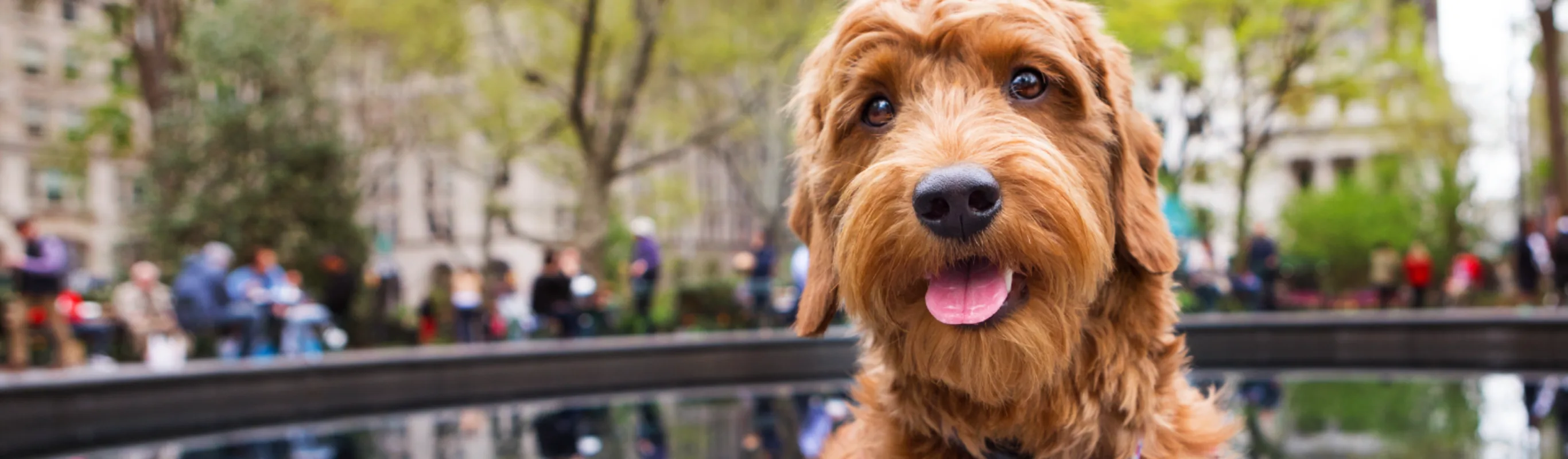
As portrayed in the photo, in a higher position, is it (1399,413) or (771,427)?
(771,427)

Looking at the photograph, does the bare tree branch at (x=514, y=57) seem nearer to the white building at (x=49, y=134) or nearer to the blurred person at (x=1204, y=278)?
the blurred person at (x=1204, y=278)

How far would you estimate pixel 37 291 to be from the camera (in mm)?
11406

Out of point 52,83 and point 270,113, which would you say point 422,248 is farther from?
point 270,113

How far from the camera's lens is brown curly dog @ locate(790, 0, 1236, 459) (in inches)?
71.4

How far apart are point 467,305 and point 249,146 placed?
35.5ft

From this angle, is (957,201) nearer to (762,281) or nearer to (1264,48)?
(762,281)

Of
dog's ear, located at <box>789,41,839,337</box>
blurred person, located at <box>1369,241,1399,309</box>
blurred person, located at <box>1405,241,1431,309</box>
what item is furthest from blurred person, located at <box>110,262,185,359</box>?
blurred person, located at <box>1369,241,1399,309</box>

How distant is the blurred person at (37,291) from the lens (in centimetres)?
1130

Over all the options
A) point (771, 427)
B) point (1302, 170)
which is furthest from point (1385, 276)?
point (1302, 170)

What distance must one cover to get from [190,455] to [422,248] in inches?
2016

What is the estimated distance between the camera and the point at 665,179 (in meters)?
44.0

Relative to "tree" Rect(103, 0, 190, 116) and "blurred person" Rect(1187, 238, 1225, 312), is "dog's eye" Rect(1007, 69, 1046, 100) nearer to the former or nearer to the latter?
"blurred person" Rect(1187, 238, 1225, 312)

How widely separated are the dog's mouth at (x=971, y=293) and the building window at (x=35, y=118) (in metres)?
56.0

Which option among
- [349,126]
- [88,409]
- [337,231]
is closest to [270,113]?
[337,231]
